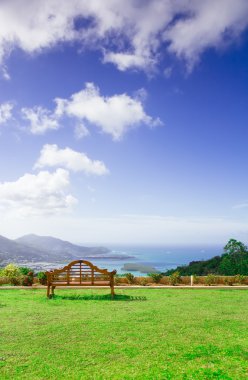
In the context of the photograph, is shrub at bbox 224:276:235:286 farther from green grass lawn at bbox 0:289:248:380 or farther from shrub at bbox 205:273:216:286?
green grass lawn at bbox 0:289:248:380

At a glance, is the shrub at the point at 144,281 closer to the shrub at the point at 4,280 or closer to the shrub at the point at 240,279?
the shrub at the point at 240,279

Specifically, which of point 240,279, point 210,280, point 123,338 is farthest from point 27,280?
point 240,279

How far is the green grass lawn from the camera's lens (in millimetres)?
5277

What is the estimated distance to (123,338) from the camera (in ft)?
22.3

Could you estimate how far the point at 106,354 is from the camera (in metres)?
5.91

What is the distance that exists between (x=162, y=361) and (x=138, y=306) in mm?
4499

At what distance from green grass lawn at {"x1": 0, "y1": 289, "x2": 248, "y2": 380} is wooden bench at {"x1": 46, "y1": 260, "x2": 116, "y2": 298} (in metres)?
0.65

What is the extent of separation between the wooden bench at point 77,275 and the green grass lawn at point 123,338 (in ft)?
2.14

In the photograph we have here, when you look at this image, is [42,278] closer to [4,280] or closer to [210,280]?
[4,280]

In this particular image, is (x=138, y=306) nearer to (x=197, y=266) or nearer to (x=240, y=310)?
(x=240, y=310)

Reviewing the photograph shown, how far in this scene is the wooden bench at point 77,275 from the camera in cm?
1166

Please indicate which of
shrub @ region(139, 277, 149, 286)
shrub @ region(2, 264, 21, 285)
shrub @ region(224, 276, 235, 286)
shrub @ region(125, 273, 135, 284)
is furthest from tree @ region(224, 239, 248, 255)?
shrub @ region(2, 264, 21, 285)

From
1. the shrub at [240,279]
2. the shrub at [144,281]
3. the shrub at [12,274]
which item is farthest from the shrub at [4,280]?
the shrub at [240,279]

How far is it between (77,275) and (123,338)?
5.48 m
